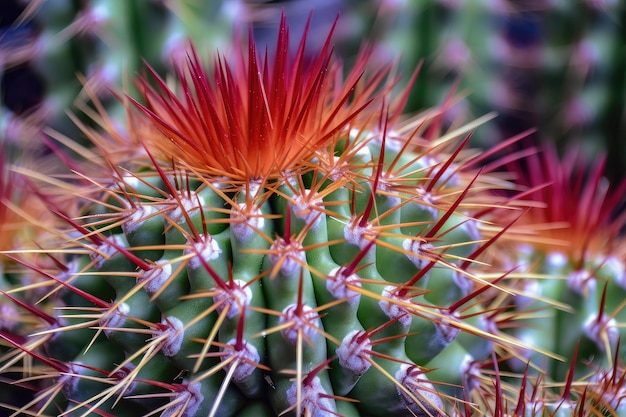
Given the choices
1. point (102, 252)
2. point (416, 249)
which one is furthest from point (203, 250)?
point (416, 249)

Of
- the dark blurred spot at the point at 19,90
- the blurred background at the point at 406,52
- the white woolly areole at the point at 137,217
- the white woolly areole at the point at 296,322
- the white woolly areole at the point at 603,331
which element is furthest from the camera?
the dark blurred spot at the point at 19,90

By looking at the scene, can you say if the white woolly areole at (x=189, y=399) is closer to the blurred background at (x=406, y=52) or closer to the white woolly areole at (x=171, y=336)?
the white woolly areole at (x=171, y=336)

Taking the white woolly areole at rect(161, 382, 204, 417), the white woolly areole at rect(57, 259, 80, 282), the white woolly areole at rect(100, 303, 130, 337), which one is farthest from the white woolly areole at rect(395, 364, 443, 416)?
the white woolly areole at rect(57, 259, 80, 282)

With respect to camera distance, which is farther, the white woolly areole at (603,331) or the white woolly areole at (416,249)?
the white woolly areole at (603,331)

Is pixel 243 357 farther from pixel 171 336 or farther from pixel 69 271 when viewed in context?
pixel 69 271

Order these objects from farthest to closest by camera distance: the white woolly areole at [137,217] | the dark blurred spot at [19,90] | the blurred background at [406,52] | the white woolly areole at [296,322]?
the dark blurred spot at [19,90], the blurred background at [406,52], the white woolly areole at [137,217], the white woolly areole at [296,322]

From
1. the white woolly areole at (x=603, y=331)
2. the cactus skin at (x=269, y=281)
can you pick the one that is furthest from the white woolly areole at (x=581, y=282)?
the cactus skin at (x=269, y=281)

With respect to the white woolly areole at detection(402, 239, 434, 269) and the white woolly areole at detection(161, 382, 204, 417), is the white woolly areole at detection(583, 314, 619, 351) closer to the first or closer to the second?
the white woolly areole at detection(402, 239, 434, 269)
